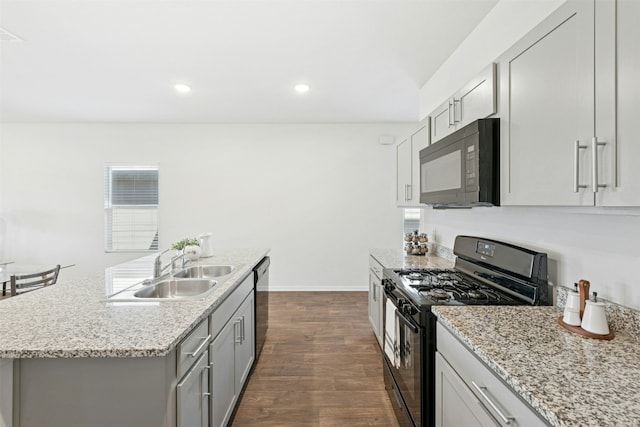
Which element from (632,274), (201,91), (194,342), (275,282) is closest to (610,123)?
(632,274)

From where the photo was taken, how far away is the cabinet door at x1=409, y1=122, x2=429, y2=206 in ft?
8.11

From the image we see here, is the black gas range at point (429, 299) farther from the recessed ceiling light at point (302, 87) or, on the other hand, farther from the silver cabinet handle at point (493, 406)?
→ the recessed ceiling light at point (302, 87)

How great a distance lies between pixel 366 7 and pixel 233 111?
2.72m

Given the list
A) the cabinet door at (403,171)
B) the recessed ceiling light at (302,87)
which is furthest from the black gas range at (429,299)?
the recessed ceiling light at (302,87)

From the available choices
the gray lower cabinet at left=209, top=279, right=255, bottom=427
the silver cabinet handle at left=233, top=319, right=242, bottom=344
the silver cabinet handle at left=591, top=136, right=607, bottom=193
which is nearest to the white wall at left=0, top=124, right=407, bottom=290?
the gray lower cabinet at left=209, top=279, right=255, bottom=427

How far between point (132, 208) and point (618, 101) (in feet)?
18.8

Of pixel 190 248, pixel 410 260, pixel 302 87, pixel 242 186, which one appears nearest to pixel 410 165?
pixel 410 260

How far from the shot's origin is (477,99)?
1.66m

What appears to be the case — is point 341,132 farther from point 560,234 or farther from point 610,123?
point 610,123

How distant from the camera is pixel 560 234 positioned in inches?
60.9

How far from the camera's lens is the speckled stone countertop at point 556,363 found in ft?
2.41

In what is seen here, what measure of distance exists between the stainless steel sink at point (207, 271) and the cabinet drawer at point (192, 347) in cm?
100

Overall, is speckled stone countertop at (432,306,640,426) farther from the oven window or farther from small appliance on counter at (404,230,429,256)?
small appliance on counter at (404,230,429,256)

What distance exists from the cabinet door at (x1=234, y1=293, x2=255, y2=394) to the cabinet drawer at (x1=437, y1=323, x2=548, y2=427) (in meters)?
1.28
